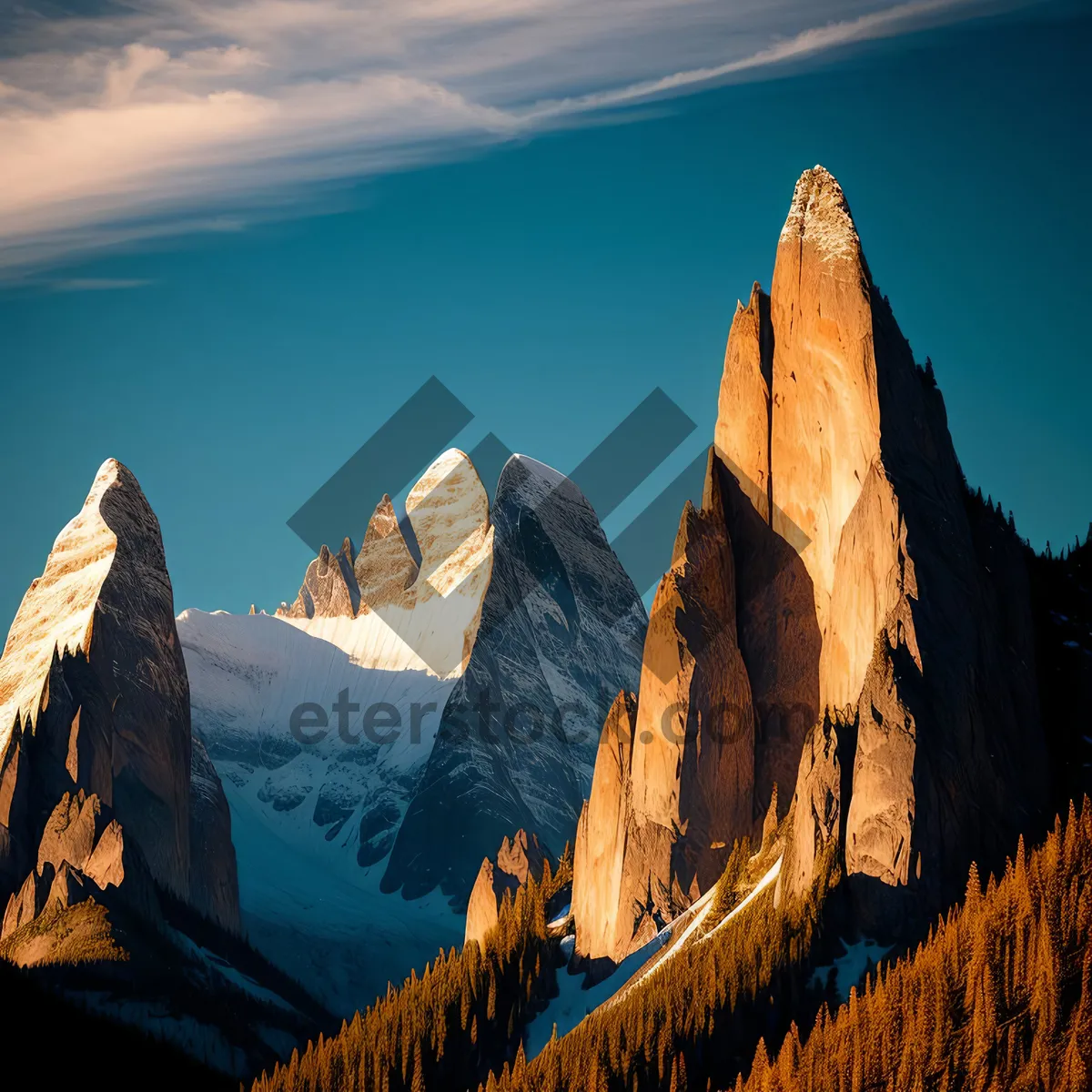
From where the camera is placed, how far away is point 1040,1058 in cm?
9162

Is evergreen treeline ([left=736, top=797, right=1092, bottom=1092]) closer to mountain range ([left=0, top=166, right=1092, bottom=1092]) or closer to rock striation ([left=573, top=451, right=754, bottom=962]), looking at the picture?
mountain range ([left=0, top=166, right=1092, bottom=1092])

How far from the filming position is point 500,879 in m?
170

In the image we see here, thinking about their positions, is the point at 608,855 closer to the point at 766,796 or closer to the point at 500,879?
the point at 766,796

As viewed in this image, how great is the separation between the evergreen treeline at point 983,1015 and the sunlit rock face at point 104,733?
3410 inches

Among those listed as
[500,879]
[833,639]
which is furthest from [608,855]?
[500,879]

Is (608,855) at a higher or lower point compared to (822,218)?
lower

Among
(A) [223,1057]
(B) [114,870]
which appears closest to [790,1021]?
(A) [223,1057]

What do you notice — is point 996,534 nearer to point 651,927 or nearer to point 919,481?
point 919,481

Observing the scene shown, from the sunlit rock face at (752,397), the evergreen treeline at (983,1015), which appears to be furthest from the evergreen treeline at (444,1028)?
the sunlit rock face at (752,397)

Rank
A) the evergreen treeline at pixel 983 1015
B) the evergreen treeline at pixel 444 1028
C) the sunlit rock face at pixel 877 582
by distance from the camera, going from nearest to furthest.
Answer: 1. the evergreen treeline at pixel 983 1015
2. the sunlit rock face at pixel 877 582
3. the evergreen treeline at pixel 444 1028

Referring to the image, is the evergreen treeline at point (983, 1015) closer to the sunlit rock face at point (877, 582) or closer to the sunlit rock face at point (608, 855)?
the sunlit rock face at point (877, 582)

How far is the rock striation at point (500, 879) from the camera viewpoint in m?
157

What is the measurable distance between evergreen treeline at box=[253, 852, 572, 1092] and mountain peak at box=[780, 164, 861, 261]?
156 ft

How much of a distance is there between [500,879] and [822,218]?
6367 centimetres
